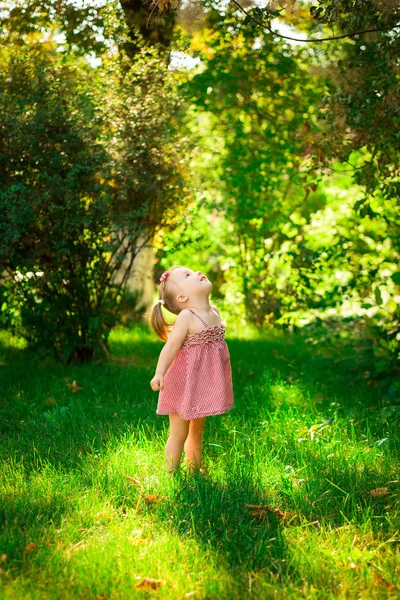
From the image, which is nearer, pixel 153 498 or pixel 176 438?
pixel 153 498

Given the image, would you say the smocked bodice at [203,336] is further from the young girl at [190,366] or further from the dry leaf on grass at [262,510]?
the dry leaf on grass at [262,510]

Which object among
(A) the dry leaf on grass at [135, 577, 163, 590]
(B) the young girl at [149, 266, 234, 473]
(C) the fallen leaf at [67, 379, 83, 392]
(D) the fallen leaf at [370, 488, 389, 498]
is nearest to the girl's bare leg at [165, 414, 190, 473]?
(B) the young girl at [149, 266, 234, 473]

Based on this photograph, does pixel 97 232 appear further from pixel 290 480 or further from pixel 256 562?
pixel 256 562

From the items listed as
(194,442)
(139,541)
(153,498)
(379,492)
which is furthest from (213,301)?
(139,541)

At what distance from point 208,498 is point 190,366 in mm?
717

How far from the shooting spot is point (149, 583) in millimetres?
2594

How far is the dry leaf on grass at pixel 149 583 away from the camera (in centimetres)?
258

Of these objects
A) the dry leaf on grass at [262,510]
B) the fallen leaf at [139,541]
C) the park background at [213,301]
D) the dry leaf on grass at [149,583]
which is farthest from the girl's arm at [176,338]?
the dry leaf on grass at [149,583]

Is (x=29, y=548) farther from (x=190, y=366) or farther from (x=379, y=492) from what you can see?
(x=379, y=492)

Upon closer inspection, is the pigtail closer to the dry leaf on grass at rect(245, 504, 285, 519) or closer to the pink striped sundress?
the pink striped sundress

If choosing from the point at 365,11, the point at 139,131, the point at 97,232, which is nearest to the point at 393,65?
the point at 365,11

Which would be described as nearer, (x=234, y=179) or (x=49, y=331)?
(x=49, y=331)

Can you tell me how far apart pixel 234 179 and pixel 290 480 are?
6204 mm

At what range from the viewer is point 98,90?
6.29 metres
